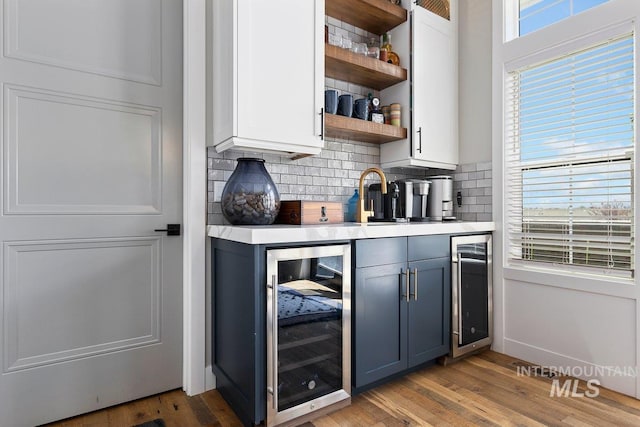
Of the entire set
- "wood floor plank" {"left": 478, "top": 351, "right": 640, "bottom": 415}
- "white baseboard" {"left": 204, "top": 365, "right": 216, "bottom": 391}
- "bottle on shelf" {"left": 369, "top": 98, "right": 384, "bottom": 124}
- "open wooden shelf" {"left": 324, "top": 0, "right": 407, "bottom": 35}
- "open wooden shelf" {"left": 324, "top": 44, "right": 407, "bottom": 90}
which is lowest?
"wood floor plank" {"left": 478, "top": 351, "right": 640, "bottom": 415}

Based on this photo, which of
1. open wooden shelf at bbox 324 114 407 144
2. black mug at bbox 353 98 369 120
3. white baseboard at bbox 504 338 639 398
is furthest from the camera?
black mug at bbox 353 98 369 120

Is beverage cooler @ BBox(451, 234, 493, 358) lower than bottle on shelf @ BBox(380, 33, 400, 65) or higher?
lower

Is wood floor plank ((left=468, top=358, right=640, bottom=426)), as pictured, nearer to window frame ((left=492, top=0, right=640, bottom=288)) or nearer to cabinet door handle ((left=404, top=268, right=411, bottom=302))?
window frame ((left=492, top=0, right=640, bottom=288))

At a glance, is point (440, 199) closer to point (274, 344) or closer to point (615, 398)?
point (615, 398)

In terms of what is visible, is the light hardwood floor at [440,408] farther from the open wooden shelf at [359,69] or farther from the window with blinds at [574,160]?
the open wooden shelf at [359,69]

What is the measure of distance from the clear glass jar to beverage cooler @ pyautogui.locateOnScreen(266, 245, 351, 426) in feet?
1.29

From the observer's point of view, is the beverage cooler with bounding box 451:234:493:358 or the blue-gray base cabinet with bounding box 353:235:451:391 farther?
the beverage cooler with bounding box 451:234:493:358

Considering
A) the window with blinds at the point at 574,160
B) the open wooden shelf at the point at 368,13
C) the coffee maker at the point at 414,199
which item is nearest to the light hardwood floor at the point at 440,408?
the window with blinds at the point at 574,160

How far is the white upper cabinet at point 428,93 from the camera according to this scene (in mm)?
2590

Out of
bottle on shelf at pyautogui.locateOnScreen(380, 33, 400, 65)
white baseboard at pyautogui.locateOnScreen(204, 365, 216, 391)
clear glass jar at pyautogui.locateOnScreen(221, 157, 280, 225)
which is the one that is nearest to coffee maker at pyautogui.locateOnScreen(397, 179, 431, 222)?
bottle on shelf at pyautogui.locateOnScreen(380, 33, 400, 65)

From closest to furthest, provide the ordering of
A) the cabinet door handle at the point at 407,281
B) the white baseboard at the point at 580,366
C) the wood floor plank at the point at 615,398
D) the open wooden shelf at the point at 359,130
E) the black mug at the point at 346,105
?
the wood floor plank at the point at 615,398, the white baseboard at the point at 580,366, the cabinet door handle at the point at 407,281, the open wooden shelf at the point at 359,130, the black mug at the point at 346,105

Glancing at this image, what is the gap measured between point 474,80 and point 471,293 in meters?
1.61

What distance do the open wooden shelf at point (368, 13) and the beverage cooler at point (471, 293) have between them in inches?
64.2

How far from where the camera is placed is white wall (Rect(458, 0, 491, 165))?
8.69 feet
